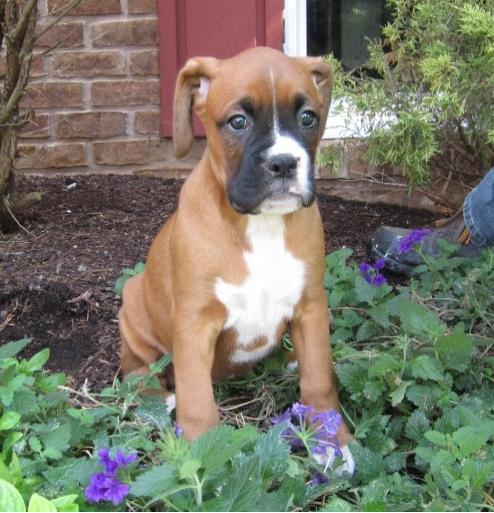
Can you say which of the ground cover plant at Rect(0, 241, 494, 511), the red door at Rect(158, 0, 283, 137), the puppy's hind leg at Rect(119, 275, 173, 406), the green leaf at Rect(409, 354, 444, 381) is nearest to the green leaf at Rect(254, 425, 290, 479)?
the ground cover plant at Rect(0, 241, 494, 511)

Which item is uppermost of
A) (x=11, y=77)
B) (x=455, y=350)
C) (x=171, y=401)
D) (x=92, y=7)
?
(x=92, y=7)

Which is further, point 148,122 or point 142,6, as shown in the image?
point 148,122

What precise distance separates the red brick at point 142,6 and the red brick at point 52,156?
1.02 m

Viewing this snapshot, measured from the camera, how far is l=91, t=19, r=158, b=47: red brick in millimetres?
5980

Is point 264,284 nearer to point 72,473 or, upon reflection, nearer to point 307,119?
point 307,119

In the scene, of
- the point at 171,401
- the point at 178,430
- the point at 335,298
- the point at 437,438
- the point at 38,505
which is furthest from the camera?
the point at 335,298

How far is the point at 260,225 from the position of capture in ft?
9.53

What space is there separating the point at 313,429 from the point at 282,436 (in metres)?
0.11

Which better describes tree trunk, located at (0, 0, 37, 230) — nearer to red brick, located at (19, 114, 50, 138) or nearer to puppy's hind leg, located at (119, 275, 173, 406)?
red brick, located at (19, 114, 50, 138)

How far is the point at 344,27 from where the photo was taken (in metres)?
6.16

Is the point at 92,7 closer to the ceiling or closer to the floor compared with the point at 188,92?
closer to the ceiling

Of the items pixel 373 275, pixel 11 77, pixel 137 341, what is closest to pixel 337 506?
pixel 137 341

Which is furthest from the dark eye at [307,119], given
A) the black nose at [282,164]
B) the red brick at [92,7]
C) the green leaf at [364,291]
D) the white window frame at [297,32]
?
the red brick at [92,7]

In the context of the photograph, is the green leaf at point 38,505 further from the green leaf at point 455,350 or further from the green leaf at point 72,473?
the green leaf at point 455,350
